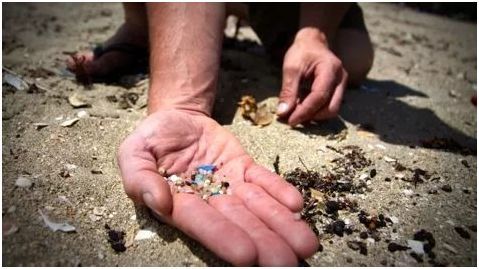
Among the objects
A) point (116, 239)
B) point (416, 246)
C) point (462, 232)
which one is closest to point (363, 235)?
point (416, 246)

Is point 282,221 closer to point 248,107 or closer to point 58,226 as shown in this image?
point 58,226

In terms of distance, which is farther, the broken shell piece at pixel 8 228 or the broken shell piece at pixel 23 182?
the broken shell piece at pixel 23 182

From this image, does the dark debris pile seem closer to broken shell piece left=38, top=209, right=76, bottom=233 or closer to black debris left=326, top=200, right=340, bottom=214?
black debris left=326, top=200, right=340, bottom=214

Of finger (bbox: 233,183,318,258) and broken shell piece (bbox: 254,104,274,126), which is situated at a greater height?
finger (bbox: 233,183,318,258)

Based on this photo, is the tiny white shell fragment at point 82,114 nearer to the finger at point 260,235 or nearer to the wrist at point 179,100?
the wrist at point 179,100

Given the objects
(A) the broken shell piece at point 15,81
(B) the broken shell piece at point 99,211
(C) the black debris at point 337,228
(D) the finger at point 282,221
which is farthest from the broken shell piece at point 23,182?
(C) the black debris at point 337,228

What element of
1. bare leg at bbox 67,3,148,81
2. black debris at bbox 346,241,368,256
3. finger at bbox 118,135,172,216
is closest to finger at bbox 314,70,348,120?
black debris at bbox 346,241,368,256

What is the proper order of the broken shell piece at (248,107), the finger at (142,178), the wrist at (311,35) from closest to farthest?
the finger at (142,178) < the broken shell piece at (248,107) < the wrist at (311,35)

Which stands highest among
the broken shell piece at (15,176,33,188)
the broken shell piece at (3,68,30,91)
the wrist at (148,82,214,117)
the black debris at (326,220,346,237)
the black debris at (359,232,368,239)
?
the wrist at (148,82,214,117)
